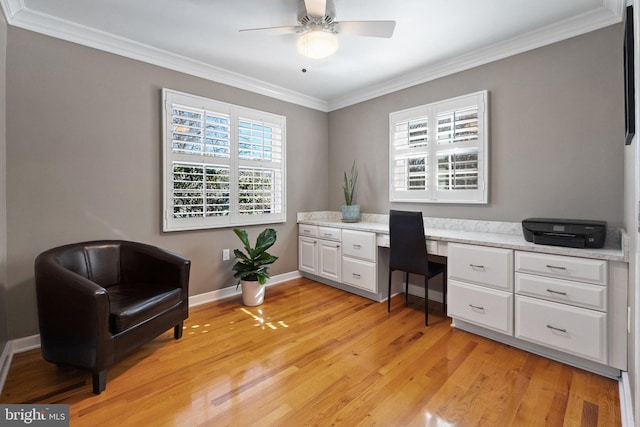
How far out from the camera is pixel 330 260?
3602mm

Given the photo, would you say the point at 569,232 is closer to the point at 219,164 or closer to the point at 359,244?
the point at 359,244

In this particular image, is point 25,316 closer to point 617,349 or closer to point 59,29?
point 59,29

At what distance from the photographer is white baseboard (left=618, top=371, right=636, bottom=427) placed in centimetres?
147

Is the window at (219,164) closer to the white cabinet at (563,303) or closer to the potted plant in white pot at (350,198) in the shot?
the potted plant in white pot at (350,198)

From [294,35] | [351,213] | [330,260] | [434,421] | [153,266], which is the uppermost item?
[294,35]

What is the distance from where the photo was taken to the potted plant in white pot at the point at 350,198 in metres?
3.84

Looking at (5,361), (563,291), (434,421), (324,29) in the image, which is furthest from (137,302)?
(563,291)

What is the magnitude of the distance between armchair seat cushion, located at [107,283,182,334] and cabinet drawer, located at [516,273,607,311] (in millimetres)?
2579

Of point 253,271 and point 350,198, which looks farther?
point 350,198

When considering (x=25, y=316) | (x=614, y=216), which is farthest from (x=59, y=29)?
(x=614, y=216)

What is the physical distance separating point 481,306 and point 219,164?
287cm

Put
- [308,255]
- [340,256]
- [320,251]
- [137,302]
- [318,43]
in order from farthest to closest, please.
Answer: [308,255]
[320,251]
[340,256]
[318,43]
[137,302]

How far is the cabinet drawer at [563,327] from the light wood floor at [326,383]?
156 millimetres
